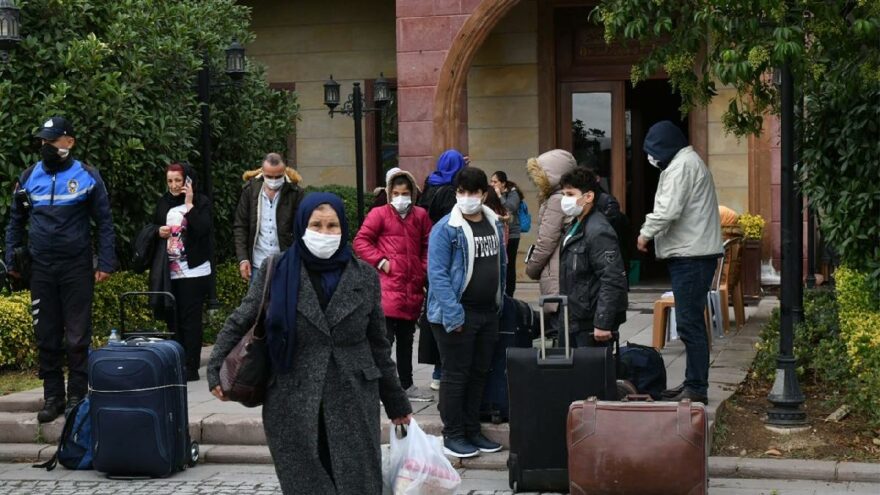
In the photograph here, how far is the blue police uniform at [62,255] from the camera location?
9477mm

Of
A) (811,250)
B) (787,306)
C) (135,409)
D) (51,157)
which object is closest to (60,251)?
(51,157)

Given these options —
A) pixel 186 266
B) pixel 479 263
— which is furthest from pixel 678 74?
pixel 186 266

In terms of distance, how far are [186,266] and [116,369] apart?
2.57 metres

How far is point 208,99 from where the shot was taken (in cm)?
1398

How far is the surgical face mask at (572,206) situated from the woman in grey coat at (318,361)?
2791mm

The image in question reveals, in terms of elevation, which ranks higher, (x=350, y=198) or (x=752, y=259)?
(x=350, y=198)

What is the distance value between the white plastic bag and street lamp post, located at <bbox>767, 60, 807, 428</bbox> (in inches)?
135

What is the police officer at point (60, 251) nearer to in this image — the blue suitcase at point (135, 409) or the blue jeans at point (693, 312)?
the blue suitcase at point (135, 409)

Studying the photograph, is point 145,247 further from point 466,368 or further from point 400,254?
point 466,368

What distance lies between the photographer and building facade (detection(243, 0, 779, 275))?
17.6m

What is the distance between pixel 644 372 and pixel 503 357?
0.91 meters

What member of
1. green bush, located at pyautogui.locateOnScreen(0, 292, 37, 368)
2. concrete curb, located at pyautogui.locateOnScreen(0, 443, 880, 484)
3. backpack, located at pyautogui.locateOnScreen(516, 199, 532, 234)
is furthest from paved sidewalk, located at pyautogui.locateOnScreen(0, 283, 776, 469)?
backpack, located at pyautogui.locateOnScreen(516, 199, 532, 234)

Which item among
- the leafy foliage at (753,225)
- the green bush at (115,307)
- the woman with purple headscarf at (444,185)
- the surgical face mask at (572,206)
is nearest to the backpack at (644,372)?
the surgical face mask at (572,206)

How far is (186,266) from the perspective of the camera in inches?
437
